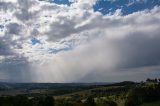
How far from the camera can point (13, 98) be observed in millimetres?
188375

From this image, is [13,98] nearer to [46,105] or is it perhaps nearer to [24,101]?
[24,101]

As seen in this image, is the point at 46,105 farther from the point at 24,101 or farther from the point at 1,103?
A: the point at 1,103

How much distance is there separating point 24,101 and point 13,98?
7.77 metres

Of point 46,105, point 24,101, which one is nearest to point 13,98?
point 24,101

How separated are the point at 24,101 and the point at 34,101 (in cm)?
1090

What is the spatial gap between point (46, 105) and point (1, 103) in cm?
3293

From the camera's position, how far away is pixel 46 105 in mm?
194625

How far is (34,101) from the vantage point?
197 metres

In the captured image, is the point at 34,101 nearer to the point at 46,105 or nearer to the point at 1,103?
the point at 46,105

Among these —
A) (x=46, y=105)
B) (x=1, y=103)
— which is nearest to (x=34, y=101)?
(x=46, y=105)

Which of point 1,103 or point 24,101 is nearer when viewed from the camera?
point 1,103

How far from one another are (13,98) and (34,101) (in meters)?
15.7

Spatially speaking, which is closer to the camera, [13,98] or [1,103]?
[1,103]

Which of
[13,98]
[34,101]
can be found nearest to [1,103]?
[13,98]
